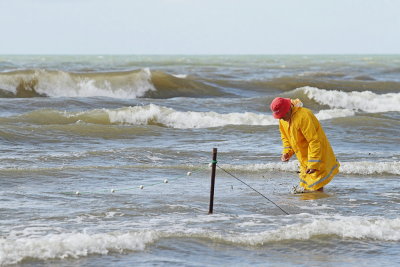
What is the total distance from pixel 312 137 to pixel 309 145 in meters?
0.13

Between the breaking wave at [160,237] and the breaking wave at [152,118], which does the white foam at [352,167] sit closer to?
the breaking wave at [160,237]

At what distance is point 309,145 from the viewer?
28.1 feet

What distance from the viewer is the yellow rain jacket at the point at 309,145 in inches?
333

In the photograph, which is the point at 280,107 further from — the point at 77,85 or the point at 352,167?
the point at 77,85

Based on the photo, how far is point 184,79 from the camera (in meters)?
30.3

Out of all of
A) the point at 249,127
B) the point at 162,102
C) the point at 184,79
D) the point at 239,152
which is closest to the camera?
the point at 239,152

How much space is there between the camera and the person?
841cm

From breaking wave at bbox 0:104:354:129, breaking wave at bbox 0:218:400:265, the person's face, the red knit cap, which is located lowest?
breaking wave at bbox 0:104:354:129

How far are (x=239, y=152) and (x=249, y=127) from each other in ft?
10.8

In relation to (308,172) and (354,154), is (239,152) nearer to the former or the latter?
(354,154)

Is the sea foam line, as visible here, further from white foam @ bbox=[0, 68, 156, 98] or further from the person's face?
the person's face

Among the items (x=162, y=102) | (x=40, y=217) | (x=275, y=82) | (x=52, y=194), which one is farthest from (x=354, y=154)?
(x=275, y=82)

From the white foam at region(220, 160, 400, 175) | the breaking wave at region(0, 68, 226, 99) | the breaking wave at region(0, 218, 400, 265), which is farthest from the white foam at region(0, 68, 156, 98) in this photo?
the breaking wave at region(0, 218, 400, 265)

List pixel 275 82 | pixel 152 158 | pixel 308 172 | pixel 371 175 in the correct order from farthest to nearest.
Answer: pixel 275 82 → pixel 152 158 → pixel 371 175 → pixel 308 172
